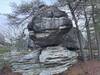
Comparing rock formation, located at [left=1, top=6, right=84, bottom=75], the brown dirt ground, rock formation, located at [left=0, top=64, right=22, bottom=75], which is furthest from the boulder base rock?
rock formation, located at [left=0, top=64, right=22, bottom=75]

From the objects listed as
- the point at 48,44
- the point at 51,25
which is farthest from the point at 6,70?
the point at 51,25

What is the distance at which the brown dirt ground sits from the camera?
17.6m

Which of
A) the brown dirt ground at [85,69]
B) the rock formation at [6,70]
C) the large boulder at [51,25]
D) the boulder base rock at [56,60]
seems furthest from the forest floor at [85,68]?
the rock formation at [6,70]

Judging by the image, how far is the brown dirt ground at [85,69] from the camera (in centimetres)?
1758

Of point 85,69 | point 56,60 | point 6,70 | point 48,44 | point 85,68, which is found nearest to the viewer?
point 85,69

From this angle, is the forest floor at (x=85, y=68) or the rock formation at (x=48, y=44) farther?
the rock formation at (x=48, y=44)

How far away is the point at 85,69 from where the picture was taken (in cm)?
1817

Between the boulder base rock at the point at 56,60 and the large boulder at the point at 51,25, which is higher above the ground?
the large boulder at the point at 51,25

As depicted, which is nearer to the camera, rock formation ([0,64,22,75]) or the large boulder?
the large boulder

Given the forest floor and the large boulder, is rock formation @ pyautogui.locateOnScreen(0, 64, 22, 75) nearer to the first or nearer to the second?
the large boulder

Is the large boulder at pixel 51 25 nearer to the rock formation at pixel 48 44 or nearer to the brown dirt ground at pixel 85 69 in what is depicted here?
the rock formation at pixel 48 44

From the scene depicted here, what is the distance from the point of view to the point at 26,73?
19328mm

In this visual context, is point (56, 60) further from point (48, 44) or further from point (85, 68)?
point (85, 68)

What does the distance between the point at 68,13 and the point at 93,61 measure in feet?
14.6
